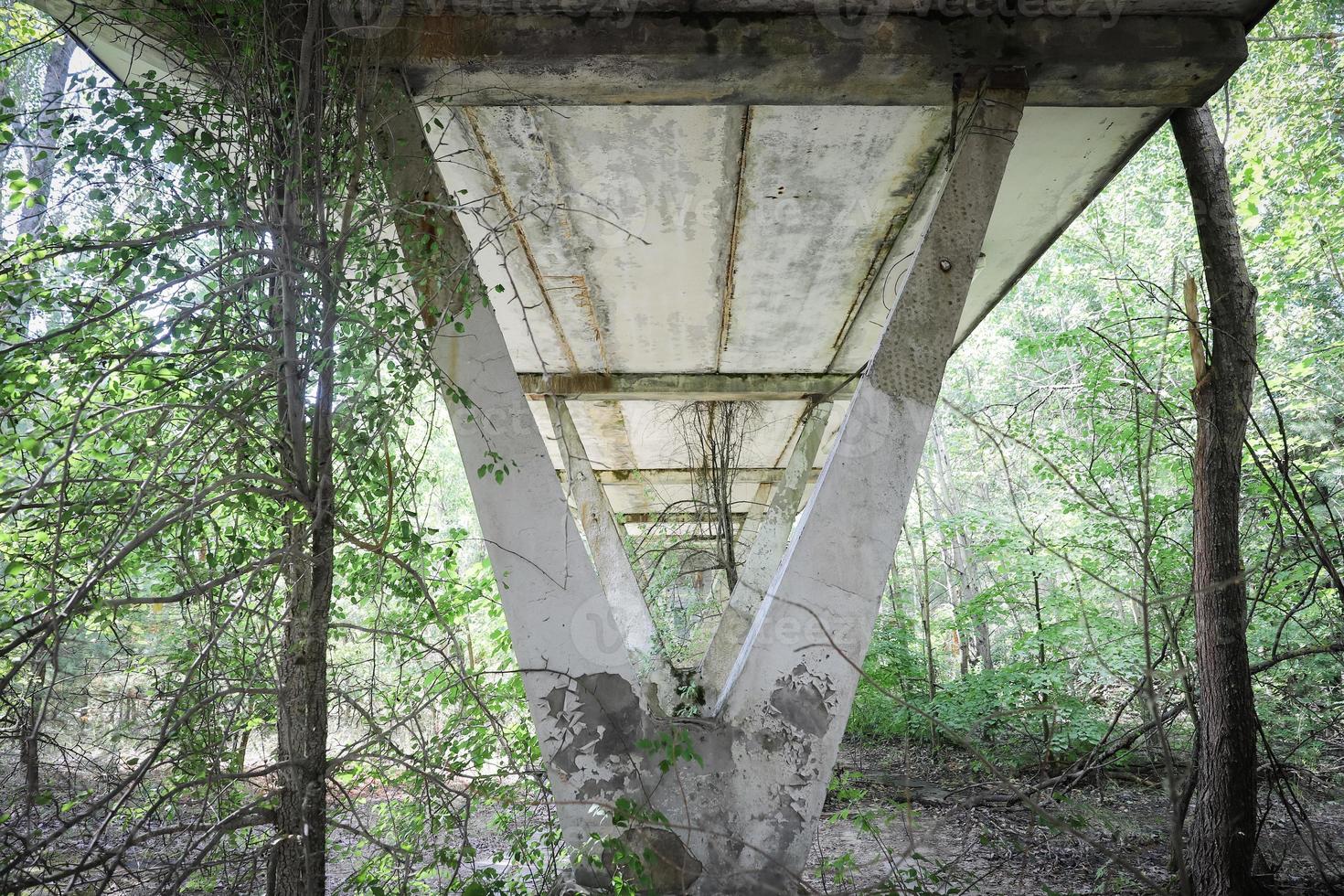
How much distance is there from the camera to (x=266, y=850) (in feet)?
10.3

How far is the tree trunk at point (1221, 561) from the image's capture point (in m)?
4.29

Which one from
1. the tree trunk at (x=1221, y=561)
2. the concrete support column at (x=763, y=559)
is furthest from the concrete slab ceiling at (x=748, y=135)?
the concrete support column at (x=763, y=559)

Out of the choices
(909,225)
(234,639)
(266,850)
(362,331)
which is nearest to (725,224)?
(909,225)

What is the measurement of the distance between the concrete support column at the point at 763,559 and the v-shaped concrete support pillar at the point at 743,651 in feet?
11.9

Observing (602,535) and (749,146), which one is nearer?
(749,146)

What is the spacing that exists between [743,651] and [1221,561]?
2.64 metres

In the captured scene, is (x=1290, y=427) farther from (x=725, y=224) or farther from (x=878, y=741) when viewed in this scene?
(x=725, y=224)

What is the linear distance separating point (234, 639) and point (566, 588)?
4.97ft

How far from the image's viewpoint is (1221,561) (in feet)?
14.5

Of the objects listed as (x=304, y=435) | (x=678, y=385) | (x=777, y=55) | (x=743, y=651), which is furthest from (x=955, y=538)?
(x=304, y=435)

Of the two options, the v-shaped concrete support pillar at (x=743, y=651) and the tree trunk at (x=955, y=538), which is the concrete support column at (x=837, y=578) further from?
the tree trunk at (x=955, y=538)

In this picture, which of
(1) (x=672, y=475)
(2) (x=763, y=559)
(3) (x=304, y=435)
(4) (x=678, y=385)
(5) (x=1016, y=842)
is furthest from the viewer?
(1) (x=672, y=475)

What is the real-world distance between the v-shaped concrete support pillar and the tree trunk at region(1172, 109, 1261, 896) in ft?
5.05

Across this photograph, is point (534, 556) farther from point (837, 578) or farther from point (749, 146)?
point (749, 146)
